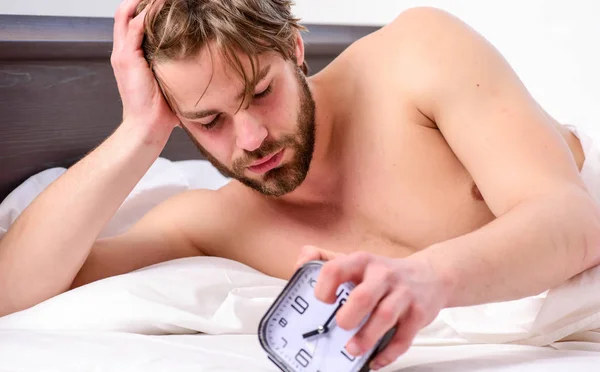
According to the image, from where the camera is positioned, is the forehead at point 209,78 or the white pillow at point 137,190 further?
the white pillow at point 137,190

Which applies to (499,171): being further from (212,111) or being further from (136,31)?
(136,31)

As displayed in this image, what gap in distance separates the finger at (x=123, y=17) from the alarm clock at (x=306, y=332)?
702 mm

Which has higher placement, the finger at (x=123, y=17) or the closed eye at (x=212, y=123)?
the finger at (x=123, y=17)

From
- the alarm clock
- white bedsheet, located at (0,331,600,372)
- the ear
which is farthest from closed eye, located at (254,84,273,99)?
the alarm clock

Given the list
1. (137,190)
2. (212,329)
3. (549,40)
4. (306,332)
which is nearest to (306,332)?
(306,332)

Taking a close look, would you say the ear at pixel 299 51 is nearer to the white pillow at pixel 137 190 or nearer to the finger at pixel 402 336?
the white pillow at pixel 137 190

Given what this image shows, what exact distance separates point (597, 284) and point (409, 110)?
403mm

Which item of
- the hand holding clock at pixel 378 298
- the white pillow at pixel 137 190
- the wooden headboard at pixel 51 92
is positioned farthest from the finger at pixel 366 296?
the wooden headboard at pixel 51 92

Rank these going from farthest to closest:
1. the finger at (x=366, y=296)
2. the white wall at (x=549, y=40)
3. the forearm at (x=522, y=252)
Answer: the white wall at (x=549, y=40) → the forearm at (x=522, y=252) → the finger at (x=366, y=296)

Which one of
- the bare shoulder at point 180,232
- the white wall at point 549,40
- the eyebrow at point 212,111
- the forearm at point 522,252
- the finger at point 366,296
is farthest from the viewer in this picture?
the white wall at point 549,40

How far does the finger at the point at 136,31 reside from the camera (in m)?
1.37

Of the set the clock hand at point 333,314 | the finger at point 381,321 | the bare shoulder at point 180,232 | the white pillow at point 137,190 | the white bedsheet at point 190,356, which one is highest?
the finger at point 381,321

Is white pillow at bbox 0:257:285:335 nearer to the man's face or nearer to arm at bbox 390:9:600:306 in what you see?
the man's face

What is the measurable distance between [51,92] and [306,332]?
3.71ft
